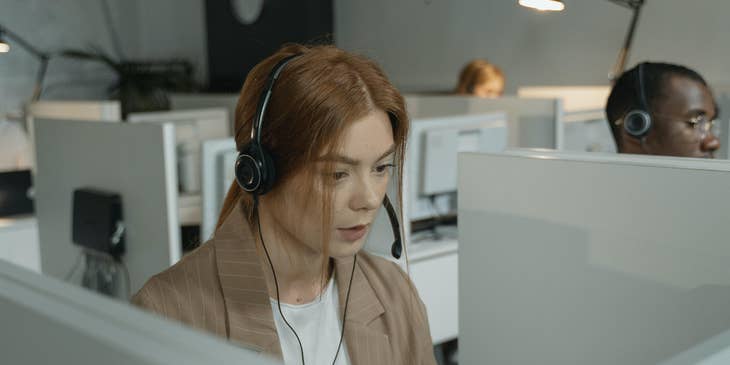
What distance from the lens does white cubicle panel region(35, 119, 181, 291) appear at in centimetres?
222

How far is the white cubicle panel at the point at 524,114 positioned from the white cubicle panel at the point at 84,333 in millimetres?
2825

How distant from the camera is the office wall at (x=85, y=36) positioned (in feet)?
18.4

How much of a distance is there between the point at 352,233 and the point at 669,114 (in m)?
0.81

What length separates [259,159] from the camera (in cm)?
94

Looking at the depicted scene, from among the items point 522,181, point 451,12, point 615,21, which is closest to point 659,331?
point 522,181

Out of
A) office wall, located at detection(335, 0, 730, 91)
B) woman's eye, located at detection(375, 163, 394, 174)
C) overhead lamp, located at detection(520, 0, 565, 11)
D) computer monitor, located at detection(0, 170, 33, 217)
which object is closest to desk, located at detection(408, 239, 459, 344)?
overhead lamp, located at detection(520, 0, 565, 11)

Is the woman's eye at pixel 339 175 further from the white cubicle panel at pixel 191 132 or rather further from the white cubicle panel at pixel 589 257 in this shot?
the white cubicle panel at pixel 191 132

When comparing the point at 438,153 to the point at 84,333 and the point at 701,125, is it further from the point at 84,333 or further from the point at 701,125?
the point at 84,333

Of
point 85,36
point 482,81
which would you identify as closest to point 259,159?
point 482,81

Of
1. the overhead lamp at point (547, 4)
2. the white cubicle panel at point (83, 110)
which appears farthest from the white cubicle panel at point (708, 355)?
the white cubicle panel at point (83, 110)

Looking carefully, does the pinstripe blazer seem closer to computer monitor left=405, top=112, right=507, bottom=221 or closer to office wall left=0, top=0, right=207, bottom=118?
computer monitor left=405, top=112, right=507, bottom=221

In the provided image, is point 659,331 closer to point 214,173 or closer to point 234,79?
point 214,173

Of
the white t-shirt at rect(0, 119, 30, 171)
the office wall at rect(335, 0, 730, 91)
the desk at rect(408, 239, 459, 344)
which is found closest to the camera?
the desk at rect(408, 239, 459, 344)

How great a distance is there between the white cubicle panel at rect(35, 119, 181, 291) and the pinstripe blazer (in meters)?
1.25
